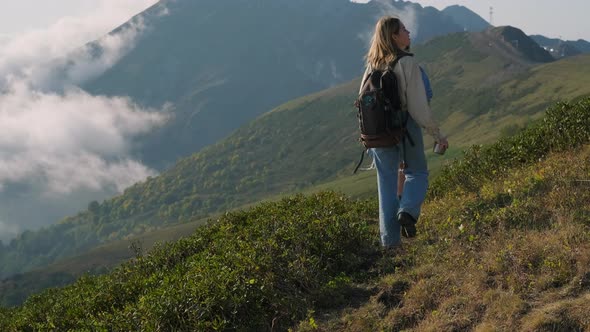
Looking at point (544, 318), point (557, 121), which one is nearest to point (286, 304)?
point (544, 318)

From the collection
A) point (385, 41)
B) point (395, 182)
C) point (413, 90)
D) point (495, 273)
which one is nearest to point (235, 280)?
point (395, 182)

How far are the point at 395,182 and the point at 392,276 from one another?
1.66 metres

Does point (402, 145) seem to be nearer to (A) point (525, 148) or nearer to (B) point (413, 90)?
(B) point (413, 90)

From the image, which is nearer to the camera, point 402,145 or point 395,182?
point 402,145

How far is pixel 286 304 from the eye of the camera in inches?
255

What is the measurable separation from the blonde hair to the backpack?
0.41ft

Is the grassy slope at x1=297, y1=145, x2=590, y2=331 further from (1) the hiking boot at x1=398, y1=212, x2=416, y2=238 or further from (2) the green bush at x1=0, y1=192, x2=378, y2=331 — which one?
(2) the green bush at x1=0, y1=192, x2=378, y2=331

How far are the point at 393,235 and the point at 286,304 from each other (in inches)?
97.4

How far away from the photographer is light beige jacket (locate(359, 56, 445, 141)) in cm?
746

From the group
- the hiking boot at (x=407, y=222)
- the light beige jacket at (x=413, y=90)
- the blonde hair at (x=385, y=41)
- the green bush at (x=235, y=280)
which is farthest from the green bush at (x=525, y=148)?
the blonde hair at (x=385, y=41)

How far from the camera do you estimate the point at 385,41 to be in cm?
766

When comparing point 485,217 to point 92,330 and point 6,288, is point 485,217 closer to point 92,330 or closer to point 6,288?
point 92,330

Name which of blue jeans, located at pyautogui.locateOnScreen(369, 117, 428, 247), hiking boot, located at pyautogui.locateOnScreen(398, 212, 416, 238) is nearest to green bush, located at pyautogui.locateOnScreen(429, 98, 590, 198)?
blue jeans, located at pyautogui.locateOnScreen(369, 117, 428, 247)

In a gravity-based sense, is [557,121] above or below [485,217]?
above
